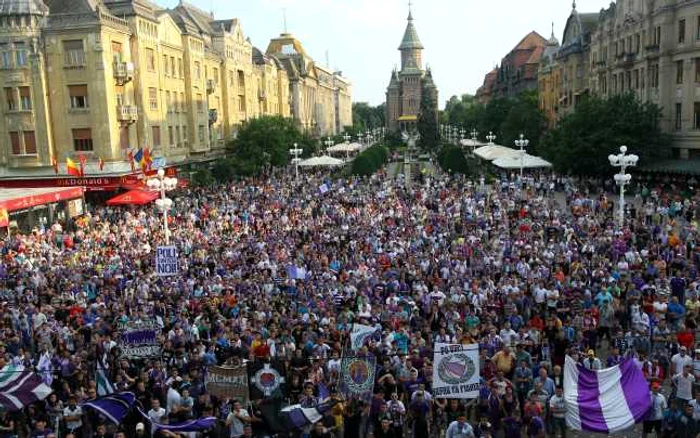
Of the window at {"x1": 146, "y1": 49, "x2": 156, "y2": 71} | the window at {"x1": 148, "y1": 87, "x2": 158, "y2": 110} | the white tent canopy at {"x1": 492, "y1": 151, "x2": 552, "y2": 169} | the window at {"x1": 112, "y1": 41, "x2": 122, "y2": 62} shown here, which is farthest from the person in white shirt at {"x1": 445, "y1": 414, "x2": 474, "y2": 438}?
the window at {"x1": 146, "y1": 49, "x2": 156, "y2": 71}

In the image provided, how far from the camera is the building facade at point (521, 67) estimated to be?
96312 mm

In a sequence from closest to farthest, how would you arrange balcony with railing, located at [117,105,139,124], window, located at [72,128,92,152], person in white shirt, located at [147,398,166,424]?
person in white shirt, located at [147,398,166,424], window, located at [72,128,92,152], balcony with railing, located at [117,105,139,124]

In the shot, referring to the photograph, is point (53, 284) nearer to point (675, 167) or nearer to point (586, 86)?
point (675, 167)

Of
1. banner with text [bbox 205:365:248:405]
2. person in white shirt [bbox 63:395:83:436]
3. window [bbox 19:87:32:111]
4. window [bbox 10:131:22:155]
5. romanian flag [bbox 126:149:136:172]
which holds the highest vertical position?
window [bbox 19:87:32:111]

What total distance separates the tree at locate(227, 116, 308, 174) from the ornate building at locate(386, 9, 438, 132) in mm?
105471

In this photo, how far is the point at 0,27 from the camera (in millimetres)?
40344

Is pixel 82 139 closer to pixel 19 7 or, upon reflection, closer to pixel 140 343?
pixel 19 7

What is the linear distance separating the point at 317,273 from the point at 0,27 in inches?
1272

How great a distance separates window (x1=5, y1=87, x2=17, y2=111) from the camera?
41.9 m

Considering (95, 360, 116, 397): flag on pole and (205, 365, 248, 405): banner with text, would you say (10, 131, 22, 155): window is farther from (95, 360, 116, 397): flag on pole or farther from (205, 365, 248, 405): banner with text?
(205, 365, 248, 405): banner with text

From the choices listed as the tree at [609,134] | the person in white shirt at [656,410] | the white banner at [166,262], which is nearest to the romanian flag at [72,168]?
the white banner at [166,262]

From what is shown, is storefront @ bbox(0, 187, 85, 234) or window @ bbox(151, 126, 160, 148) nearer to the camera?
storefront @ bbox(0, 187, 85, 234)

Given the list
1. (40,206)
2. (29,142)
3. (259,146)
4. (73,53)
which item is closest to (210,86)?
(259,146)

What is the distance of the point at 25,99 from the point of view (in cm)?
4216
